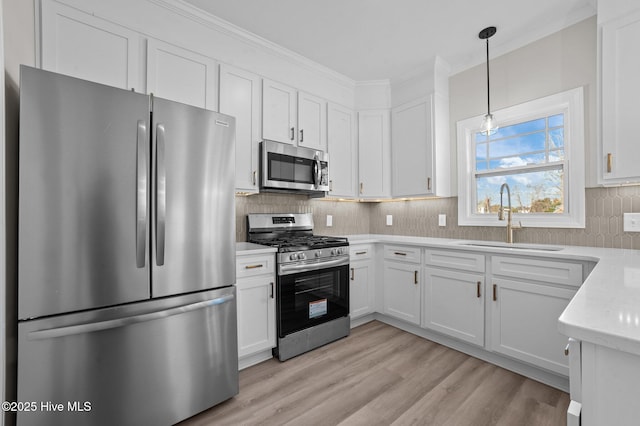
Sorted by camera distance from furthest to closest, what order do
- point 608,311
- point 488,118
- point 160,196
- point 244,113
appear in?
point 244,113, point 488,118, point 160,196, point 608,311

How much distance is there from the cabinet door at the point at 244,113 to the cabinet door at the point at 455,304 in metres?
1.85

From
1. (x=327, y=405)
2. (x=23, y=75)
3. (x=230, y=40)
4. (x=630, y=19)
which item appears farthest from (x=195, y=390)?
(x=630, y=19)

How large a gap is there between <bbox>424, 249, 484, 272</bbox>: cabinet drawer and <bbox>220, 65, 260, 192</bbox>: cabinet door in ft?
5.64

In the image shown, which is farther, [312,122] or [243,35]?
[312,122]

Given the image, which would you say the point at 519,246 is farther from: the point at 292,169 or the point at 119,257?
the point at 119,257

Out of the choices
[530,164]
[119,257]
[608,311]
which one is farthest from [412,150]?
[119,257]

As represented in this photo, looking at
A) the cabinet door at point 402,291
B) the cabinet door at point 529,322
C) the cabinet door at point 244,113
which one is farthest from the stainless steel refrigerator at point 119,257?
the cabinet door at point 529,322

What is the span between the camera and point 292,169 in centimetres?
284

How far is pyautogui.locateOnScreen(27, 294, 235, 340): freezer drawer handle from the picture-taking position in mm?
1301

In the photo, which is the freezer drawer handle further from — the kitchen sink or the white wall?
the white wall

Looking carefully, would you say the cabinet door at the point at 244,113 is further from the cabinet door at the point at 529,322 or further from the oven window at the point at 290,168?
the cabinet door at the point at 529,322

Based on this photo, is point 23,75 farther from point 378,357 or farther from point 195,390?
point 378,357

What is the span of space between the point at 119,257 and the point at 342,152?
2467mm

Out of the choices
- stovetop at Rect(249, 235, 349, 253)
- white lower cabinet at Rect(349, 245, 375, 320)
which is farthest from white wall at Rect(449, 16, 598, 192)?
stovetop at Rect(249, 235, 349, 253)
